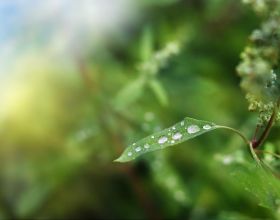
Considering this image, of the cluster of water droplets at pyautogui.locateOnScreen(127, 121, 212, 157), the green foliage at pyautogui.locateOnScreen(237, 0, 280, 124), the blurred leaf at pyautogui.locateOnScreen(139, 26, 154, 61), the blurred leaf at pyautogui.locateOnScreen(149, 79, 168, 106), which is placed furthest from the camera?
the blurred leaf at pyautogui.locateOnScreen(139, 26, 154, 61)

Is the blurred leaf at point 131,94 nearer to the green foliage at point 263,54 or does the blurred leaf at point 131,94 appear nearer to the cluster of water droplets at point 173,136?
the cluster of water droplets at point 173,136

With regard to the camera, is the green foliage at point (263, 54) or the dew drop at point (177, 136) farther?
the dew drop at point (177, 136)

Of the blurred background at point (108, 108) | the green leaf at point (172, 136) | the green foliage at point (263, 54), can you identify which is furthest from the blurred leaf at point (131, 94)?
the green foliage at point (263, 54)

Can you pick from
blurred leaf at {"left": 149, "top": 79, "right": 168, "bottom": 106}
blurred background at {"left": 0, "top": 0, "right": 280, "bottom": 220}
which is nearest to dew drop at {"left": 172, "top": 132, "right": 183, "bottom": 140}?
blurred leaf at {"left": 149, "top": 79, "right": 168, "bottom": 106}

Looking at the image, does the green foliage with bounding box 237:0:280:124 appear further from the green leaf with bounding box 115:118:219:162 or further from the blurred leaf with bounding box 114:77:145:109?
the blurred leaf with bounding box 114:77:145:109

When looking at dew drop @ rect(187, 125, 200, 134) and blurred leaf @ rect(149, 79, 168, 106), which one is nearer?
dew drop @ rect(187, 125, 200, 134)

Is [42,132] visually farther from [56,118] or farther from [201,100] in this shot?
[201,100]
